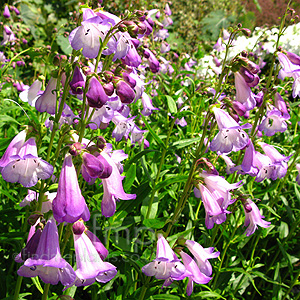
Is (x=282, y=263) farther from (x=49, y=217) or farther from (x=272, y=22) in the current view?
(x=272, y=22)

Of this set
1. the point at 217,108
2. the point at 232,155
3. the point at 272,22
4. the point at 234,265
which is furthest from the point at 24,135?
the point at 272,22

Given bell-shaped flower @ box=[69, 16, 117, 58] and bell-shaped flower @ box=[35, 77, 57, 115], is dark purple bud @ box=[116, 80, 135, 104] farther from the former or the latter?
bell-shaped flower @ box=[35, 77, 57, 115]

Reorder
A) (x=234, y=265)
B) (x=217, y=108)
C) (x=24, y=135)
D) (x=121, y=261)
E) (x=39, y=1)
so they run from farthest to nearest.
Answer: (x=39, y=1) < (x=234, y=265) < (x=121, y=261) < (x=217, y=108) < (x=24, y=135)

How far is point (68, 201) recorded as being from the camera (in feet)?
4.39

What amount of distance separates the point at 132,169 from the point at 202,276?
1.00 m

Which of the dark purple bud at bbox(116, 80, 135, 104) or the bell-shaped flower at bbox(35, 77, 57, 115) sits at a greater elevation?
the dark purple bud at bbox(116, 80, 135, 104)

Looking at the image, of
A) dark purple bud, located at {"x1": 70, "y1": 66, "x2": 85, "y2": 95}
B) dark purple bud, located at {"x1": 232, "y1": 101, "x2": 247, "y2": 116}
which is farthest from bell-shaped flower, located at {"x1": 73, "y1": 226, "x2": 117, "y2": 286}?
dark purple bud, located at {"x1": 232, "y1": 101, "x2": 247, "y2": 116}

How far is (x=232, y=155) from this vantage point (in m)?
4.01

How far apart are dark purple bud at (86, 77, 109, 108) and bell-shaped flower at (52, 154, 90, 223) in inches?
11.9

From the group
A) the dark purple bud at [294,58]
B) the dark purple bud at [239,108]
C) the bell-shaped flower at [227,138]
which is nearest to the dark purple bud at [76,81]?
the bell-shaped flower at [227,138]

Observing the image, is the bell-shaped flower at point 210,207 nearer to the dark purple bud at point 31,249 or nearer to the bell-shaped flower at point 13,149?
the dark purple bud at point 31,249

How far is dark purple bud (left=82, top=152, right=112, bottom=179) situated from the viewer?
1.37 m

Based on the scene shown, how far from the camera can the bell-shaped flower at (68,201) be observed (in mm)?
1315

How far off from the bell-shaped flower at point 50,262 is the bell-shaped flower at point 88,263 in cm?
7
